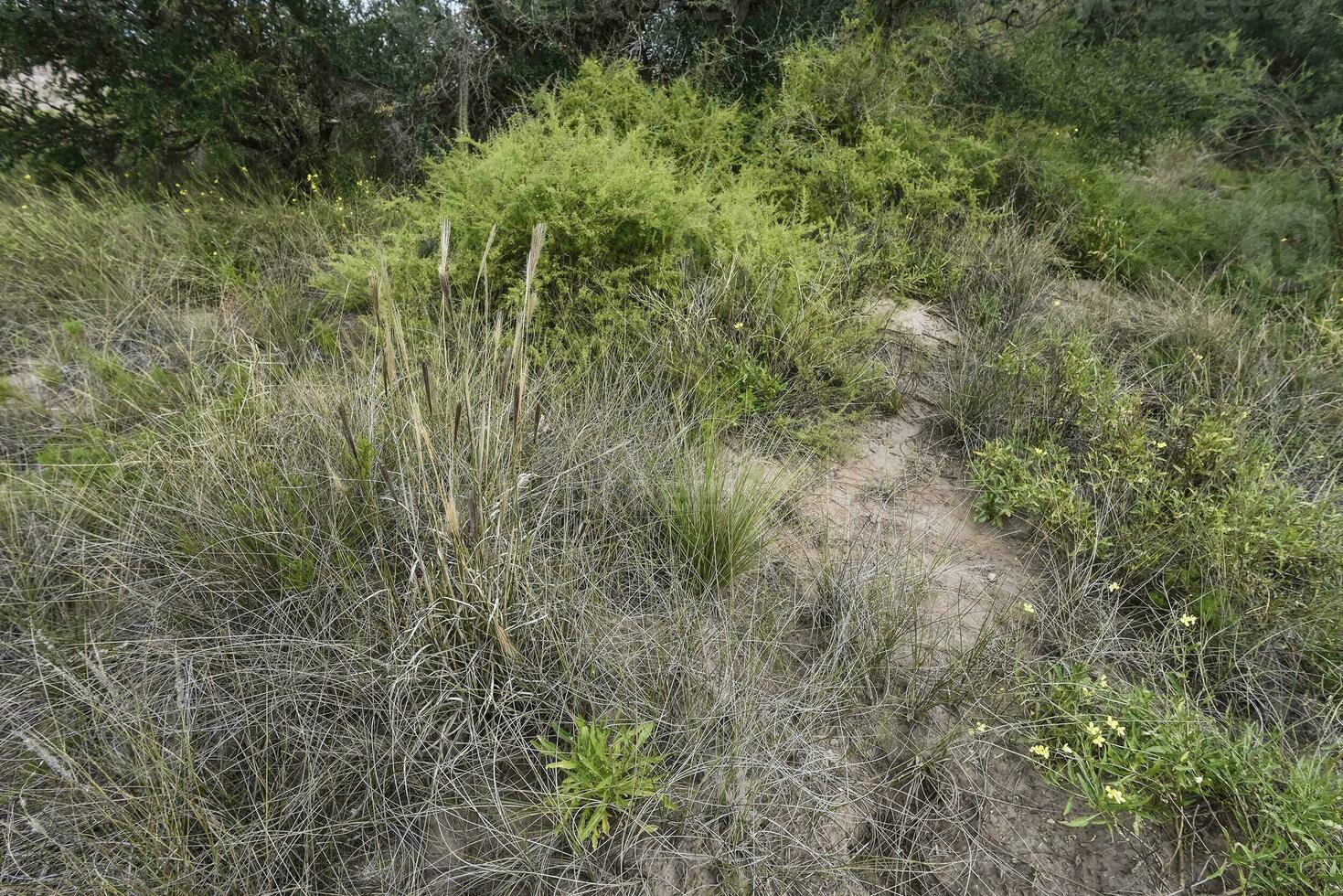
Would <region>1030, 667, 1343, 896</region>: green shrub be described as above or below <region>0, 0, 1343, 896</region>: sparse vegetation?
below

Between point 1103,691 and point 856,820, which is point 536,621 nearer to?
point 856,820

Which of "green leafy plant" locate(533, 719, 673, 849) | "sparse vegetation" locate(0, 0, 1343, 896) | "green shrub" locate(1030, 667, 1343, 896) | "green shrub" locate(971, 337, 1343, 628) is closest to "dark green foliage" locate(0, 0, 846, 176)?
"sparse vegetation" locate(0, 0, 1343, 896)

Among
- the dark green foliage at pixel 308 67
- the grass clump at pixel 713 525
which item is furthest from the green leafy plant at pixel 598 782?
the dark green foliage at pixel 308 67

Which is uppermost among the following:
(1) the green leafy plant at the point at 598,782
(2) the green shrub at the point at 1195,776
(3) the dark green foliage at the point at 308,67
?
(3) the dark green foliage at the point at 308,67

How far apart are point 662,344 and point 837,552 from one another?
3.97 ft

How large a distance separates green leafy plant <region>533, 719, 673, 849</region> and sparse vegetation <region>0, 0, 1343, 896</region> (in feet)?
0.05

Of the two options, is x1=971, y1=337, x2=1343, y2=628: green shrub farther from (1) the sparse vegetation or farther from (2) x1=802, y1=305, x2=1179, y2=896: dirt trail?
(2) x1=802, y1=305, x2=1179, y2=896: dirt trail

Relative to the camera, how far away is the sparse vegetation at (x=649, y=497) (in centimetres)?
163

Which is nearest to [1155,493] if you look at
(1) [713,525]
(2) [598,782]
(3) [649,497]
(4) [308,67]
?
(1) [713,525]

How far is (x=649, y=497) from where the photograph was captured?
2375 millimetres

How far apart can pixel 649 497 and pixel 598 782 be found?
3.31ft

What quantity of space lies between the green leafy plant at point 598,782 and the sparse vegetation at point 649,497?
14 millimetres

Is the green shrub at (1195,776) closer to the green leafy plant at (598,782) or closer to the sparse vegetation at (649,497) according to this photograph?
the sparse vegetation at (649,497)

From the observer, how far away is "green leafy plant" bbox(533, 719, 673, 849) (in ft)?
5.02
